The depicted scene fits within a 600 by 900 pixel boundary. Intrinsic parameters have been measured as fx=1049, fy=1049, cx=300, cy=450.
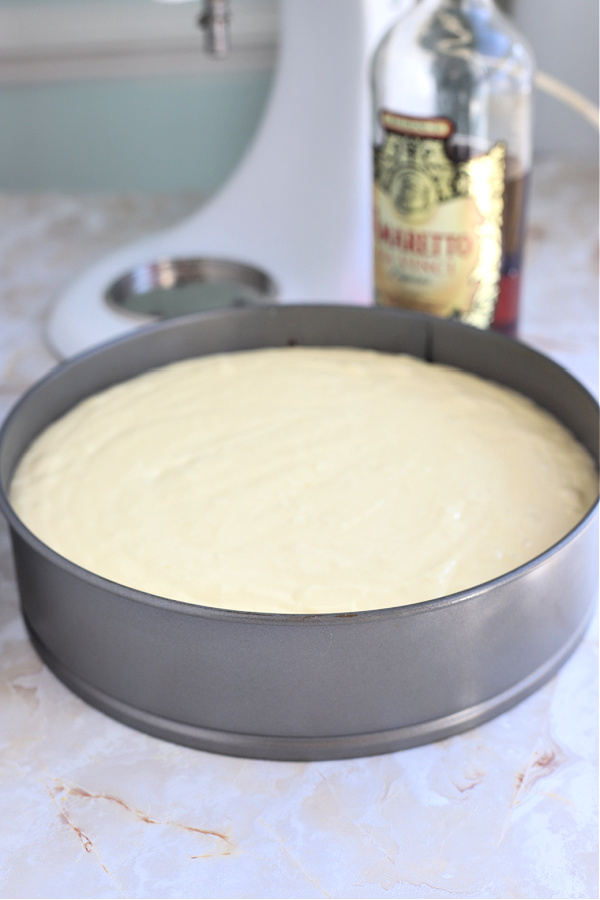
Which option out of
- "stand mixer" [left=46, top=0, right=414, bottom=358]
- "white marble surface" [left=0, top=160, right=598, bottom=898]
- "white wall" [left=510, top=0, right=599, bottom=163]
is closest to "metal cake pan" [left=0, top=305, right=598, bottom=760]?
"white marble surface" [left=0, top=160, right=598, bottom=898]

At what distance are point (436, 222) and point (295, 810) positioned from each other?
1.61 feet

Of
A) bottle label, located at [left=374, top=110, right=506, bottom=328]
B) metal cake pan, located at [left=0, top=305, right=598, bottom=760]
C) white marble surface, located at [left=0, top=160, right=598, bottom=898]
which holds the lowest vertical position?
white marble surface, located at [left=0, top=160, right=598, bottom=898]

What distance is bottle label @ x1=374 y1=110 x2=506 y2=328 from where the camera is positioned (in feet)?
2.73

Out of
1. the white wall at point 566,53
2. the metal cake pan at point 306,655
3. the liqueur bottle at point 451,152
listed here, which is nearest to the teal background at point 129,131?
the white wall at point 566,53

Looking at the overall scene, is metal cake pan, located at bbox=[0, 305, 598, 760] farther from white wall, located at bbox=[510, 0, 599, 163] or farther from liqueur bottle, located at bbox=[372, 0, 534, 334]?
white wall, located at bbox=[510, 0, 599, 163]

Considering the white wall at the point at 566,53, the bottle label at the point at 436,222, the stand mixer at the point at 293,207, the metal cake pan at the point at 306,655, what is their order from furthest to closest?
1. the white wall at the point at 566,53
2. the stand mixer at the point at 293,207
3. the bottle label at the point at 436,222
4. the metal cake pan at the point at 306,655

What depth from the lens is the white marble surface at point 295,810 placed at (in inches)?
20.7

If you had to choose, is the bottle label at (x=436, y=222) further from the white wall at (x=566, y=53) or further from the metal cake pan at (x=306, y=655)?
the white wall at (x=566, y=53)

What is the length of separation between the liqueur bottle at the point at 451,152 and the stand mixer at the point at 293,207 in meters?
0.09

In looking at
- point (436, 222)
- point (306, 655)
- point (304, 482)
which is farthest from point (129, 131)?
point (306, 655)

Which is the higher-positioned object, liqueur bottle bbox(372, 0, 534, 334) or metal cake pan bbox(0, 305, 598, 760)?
liqueur bottle bbox(372, 0, 534, 334)

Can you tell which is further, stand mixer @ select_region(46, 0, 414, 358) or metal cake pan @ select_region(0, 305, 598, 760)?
stand mixer @ select_region(46, 0, 414, 358)

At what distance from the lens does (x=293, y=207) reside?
3.35ft

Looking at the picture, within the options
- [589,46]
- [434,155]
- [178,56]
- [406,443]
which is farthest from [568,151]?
[406,443]
